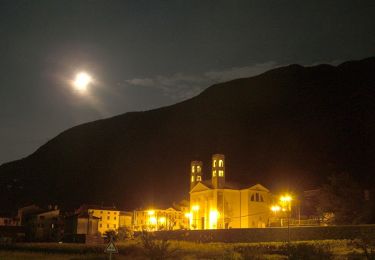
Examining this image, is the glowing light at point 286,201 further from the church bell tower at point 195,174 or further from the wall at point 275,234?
the church bell tower at point 195,174

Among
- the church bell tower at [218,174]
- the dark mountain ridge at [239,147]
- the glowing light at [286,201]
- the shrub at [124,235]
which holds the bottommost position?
the shrub at [124,235]

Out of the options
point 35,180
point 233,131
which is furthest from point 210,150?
point 35,180

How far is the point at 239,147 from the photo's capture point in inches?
5856

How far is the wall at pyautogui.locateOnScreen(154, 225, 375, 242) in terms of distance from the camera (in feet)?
120

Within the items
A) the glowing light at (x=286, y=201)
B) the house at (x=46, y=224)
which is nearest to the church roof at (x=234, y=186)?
the glowing light at (x=286, y=201)

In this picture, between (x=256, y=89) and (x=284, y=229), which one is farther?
(x=256, y=89)

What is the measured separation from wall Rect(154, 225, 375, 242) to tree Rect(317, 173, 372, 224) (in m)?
8.66

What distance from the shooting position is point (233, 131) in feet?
527

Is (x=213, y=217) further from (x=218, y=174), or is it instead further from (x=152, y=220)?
(x=152, y=220)

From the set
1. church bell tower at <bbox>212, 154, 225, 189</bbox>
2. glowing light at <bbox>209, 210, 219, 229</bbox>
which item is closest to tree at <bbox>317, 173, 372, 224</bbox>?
glowing light at <bbox>209, 210, 219, 229</bbox>

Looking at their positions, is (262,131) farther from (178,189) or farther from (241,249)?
(241,249)

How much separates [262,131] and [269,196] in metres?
86.1

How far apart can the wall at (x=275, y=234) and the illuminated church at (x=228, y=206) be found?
38.7 feet

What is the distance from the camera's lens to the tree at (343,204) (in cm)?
4650
